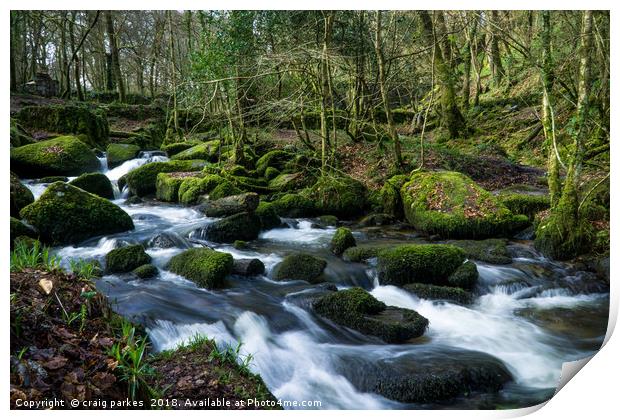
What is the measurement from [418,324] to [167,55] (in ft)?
20.3

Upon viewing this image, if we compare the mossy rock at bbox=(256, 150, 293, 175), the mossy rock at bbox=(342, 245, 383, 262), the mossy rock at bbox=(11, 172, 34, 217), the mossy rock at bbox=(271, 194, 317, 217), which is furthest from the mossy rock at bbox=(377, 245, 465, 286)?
the mossy rock at bbox=(256, 150, 293, 175)

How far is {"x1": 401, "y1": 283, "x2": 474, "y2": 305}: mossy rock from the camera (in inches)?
197

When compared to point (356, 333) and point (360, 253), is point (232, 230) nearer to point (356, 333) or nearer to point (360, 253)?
point (360, 253)

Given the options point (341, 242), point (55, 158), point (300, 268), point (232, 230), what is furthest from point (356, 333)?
point (55, 158)

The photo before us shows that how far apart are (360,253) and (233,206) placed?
8.55 feet

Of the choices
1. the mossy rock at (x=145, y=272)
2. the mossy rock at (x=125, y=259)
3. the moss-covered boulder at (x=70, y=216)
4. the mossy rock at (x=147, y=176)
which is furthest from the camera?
the mossy rock at (x=147, y=176)

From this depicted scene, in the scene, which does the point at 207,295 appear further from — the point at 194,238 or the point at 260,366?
the point at 194,238

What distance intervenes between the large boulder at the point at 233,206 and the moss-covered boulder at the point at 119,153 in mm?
2668

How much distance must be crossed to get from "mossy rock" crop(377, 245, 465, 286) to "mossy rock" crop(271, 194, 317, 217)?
2.57 metres

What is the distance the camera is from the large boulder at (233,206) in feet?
25.0

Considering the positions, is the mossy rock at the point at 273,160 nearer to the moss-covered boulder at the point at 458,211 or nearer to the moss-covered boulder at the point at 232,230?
the moss-covered boulder at the point at 232,230

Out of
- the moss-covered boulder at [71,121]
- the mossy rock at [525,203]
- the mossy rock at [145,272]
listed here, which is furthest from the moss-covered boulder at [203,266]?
the mossy rock at [525,203]

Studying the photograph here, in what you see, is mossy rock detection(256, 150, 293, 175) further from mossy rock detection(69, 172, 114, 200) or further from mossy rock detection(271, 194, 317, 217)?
mossy rock detection(69, 172, 114, 200)
